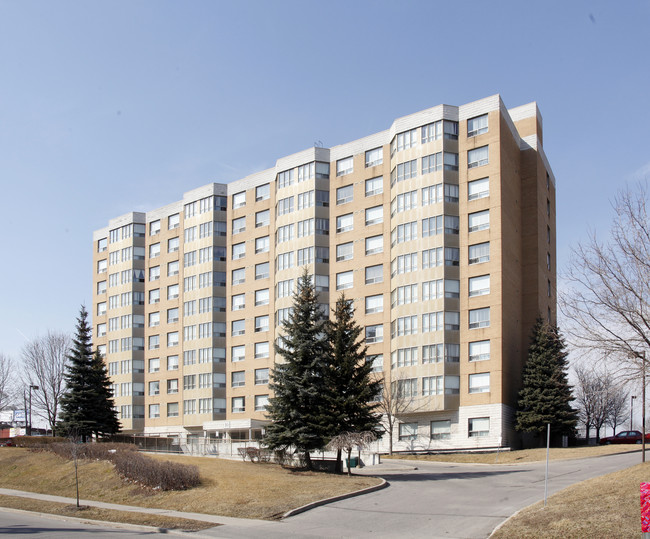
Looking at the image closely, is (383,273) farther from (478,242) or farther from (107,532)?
(107,532)

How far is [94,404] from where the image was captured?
54438mm

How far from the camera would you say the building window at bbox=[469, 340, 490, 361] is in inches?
2184

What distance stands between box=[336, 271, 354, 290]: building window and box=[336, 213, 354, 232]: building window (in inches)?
164

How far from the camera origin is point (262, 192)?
7512 cm

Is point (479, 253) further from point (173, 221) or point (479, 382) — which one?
point (173, 221)

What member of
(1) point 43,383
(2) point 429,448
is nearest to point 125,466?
(2) point 429,448

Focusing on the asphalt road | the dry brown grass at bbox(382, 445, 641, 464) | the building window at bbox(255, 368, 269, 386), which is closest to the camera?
the asphalt road

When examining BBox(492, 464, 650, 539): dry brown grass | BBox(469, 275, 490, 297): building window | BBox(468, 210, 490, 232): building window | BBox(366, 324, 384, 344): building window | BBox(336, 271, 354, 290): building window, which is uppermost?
BBox(468, 210, 490, 232): building window

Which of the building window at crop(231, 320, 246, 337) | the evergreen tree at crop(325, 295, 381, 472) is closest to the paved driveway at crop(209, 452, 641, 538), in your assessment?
the evergreen tree at crop(325, 295, 381, 472)

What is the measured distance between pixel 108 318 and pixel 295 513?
228ft

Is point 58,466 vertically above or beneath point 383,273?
beneath

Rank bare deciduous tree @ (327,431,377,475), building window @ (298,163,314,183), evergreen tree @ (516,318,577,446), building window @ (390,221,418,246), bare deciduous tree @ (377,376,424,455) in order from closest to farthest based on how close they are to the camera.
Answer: bare deciduous tree @ (327,431,377,475) → evergreen tree @ (516,318,577,446) → bare deciduous tree @ (377,376,424,455) → building window @ (390,221,418,246) → building window @ (298,163,314,183)

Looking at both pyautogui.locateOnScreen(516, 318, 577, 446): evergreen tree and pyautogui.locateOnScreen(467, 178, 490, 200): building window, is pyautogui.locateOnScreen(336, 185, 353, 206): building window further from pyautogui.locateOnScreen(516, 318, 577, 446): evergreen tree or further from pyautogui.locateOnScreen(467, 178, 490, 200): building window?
pyautogui.locateOnScreen(516, 318, 577, 446): evergreen tree

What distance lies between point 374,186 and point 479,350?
1844cm
